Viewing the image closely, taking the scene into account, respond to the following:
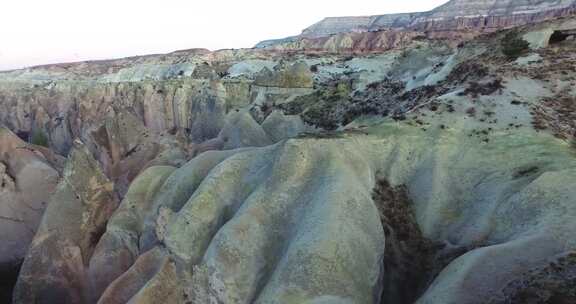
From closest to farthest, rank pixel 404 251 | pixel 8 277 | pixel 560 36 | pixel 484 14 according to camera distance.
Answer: pixel 404 251, pixel 8 277, pixel 560 36, pixel 484 14

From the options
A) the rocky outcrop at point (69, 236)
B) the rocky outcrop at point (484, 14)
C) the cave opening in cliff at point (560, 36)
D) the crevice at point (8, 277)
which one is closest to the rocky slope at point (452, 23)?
the rocky outcrop at point (484, 14)

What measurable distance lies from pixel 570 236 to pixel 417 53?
106ft

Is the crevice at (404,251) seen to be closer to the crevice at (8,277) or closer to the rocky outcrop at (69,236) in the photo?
the rocky outcrop at (69,236)

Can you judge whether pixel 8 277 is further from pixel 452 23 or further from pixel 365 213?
pixel 452 23

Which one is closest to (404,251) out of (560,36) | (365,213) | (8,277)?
(365,213)

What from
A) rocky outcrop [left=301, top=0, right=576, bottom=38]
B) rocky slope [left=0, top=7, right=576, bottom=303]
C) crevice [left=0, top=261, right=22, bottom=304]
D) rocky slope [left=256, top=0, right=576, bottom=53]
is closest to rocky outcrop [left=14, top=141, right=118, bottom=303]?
rocky slope [left=0, top=7, right=576, bottom=303]

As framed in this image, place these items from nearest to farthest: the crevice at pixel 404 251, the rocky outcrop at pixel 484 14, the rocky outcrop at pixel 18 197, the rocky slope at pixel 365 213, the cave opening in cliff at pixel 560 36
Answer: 1. the rocky slope at pixel 365 213
2. the crevice at pixel 404 251
3. the rocky outcrop at pixel 18 197
4. the cave opening in cliff at pixel 560 36
5. the rocky outcrop at pixel 484 14

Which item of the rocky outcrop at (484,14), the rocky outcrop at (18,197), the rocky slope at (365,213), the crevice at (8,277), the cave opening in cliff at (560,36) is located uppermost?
the cave opening in cliff at (560,36)

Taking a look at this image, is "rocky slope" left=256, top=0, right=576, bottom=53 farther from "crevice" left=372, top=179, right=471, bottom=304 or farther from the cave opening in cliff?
"crevice" left=372, top=179, right=471, bottom=304

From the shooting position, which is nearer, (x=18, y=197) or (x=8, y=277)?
(x=8, y=277)

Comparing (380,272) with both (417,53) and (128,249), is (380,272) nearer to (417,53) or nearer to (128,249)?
(128,249)

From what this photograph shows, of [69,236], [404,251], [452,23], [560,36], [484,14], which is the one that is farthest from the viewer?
[452,23]

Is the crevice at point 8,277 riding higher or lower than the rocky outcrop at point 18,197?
lower

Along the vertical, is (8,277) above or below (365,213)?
below
